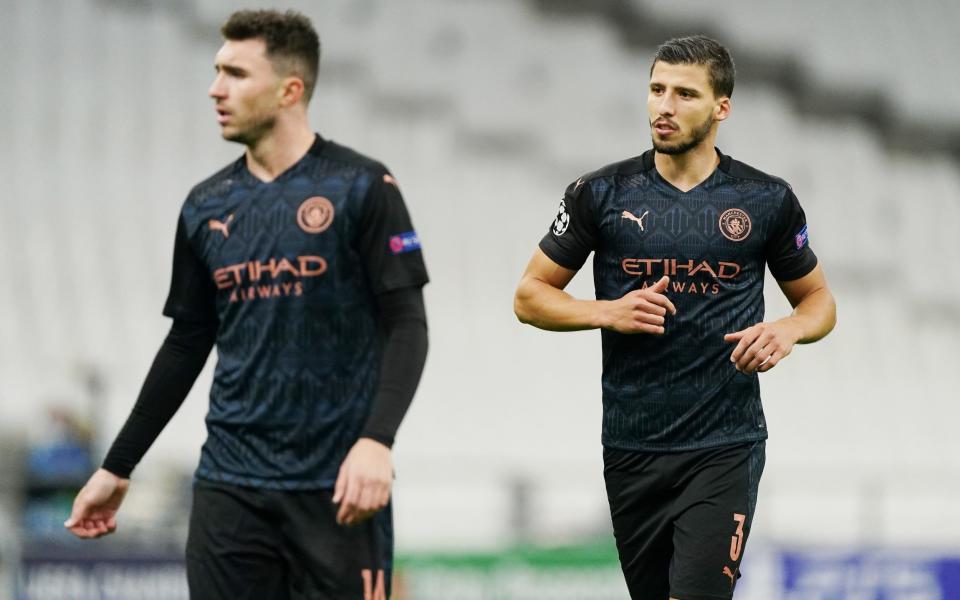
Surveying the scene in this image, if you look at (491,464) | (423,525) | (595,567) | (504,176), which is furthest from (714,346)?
(504,176)

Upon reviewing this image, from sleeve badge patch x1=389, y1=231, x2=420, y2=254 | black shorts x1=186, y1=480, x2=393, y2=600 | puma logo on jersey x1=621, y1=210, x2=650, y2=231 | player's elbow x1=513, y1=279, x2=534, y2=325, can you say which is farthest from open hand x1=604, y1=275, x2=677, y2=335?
black shorts x1=186, y1=480, x2=393, y2=600

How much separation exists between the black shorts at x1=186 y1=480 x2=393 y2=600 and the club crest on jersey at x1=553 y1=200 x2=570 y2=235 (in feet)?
3.68

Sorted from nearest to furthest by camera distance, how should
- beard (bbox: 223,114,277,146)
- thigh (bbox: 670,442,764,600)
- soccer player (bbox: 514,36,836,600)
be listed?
beard (bbox: 223,114,277,146)
thigh (bbox: 670,442,764,600)
soccer player (bbox: 514,36,836,600)

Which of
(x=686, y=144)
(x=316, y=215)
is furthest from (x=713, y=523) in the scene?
(x=316, y=215)

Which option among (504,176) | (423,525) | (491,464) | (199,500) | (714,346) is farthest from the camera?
(504,176)

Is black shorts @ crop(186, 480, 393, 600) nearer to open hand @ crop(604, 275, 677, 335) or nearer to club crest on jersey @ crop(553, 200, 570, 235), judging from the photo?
open hand @ crop(604, 275, 677, 335)

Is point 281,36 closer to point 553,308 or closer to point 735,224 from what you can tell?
point 553,308

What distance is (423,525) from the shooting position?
11.6 metres

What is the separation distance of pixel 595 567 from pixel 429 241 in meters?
5.20

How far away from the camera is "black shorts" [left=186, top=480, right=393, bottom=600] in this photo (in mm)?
4059

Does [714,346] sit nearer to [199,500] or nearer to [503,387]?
[199,500]

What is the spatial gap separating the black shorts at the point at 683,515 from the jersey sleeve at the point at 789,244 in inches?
21.3

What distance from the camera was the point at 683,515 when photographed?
461 centimetres

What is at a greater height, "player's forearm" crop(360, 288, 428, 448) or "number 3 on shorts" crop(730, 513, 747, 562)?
"player's forearm" crop(360, 288, 428, 448)
